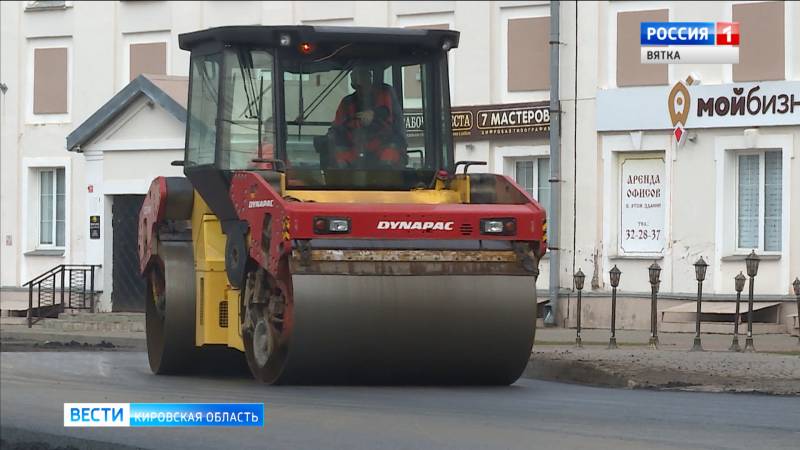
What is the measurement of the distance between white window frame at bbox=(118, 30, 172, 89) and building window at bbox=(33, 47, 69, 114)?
4.98ft

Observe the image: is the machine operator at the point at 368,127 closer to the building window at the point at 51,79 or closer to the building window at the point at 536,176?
the building window at the point at 536,176

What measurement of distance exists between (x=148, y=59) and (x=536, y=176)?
998 cm

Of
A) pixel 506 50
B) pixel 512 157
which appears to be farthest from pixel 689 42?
pixel 512 157

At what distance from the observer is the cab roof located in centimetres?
1688

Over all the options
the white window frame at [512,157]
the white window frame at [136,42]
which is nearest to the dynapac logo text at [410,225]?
the white window frame at [512,157]

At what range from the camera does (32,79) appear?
4009 cm

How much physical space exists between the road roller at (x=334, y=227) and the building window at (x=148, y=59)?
65.7 feet


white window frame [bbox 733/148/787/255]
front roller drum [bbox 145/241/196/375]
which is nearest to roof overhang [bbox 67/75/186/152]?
white window frame [bbox 733/148/787/255]

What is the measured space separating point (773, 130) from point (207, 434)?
1908 centimetres

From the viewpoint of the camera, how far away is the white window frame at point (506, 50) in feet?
108

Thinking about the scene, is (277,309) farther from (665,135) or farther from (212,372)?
(665,135)

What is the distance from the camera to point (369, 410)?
13734mm

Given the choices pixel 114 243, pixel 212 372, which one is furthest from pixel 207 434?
pixel 114 243

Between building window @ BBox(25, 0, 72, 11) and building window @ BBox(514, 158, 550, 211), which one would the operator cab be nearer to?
building window @ BBox(514, 158, 550, 211)
